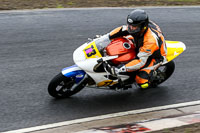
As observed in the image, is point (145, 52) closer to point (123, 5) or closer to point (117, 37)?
point (117, 37)

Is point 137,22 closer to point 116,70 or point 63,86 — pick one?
point 116,70

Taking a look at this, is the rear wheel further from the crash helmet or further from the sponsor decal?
the crash helmet

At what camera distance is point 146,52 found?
627 cm

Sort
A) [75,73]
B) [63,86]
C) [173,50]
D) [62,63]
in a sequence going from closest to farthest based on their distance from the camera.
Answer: [75,73] → [63,86] → [173,50] → [62,63]

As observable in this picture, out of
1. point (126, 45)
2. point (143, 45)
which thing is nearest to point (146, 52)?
point (143, 45)

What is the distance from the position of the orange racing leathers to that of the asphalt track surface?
70 centimetres

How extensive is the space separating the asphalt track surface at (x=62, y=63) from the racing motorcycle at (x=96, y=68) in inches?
14.9

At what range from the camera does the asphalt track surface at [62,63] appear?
21.4ft

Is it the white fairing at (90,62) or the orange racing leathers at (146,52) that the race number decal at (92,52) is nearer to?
the white fairing at (90,62)

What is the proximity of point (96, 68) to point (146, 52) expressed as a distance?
2.99 ft

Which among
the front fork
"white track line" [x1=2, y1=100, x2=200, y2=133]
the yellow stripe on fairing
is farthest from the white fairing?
the yellow stripe on fairing

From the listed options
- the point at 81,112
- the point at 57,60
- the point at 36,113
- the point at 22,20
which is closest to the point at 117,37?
the point at 81,112

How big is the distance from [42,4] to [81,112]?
8.01m

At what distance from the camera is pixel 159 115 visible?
6422 mm
